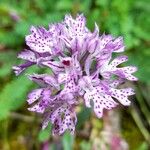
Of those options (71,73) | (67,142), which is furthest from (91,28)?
(71,73)

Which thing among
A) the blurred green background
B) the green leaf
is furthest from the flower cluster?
the blurred green background

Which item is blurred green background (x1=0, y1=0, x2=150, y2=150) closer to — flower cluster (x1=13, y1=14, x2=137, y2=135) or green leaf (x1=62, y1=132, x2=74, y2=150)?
green leaf (x1=62, y1=132, x2=74, y2=150)

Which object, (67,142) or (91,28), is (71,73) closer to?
(67,142)

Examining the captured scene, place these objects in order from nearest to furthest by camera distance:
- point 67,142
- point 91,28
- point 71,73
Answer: point 71,73, point 67,142, point 91,28

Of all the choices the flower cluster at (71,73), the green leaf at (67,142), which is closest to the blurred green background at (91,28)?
the green leaf at (67,142)

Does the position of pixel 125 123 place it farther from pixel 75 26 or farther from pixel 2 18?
pixel 75 26

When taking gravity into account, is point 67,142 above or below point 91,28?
below
